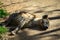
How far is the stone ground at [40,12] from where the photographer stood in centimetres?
636

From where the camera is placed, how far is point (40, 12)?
8.39 metres

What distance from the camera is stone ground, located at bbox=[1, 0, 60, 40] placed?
636 centimetres

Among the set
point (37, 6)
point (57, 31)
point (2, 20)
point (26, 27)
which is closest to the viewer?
point (57, 31)

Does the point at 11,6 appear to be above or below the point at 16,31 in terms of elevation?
above

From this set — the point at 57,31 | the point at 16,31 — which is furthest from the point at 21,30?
the point at 57,31

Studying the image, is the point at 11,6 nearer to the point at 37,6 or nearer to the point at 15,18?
the point at 37,6

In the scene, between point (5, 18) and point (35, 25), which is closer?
point (35, 25)

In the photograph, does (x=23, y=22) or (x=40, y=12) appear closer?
(x=23, y=22)

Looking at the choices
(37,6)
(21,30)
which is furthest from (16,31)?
(37,6)

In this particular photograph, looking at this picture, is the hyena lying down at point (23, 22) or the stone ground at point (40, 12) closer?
the stone ground at point (40, 12)

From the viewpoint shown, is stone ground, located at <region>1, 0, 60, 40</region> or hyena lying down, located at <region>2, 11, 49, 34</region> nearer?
stone ground, located at <region>1, 0, 60, 40</region>

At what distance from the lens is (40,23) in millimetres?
6883

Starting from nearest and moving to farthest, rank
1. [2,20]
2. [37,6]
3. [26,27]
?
[26,27] → [2,20] → [37,6]

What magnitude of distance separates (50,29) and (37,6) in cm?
258
